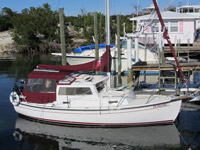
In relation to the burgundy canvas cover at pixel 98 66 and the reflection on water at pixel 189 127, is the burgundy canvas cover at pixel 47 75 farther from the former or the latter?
the reflection on water at pixel 189 127

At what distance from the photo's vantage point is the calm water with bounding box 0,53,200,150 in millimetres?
11961

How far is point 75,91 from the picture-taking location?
1391cm

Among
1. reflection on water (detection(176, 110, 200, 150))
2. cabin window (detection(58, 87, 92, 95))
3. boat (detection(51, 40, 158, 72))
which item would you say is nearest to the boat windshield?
cabin window (detection(58, 87, 92, 95))

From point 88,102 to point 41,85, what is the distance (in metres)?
3.01

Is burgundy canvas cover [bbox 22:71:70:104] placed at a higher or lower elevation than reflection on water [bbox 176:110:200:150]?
higher

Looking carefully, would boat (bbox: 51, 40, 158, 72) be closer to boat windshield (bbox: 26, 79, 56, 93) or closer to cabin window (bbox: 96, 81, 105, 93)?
cabin window (bbox: 96, 81, 105, 93)

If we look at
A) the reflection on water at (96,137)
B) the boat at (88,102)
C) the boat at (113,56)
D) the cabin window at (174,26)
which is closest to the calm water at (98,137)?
the reflection on water at (96,137)

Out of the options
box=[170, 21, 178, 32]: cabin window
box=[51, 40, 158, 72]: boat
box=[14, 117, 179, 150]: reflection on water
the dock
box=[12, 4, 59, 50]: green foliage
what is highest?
box=[12, 4, 59, 50]: green foliage

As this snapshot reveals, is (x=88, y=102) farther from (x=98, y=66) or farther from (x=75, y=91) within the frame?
(x=98, y=66)

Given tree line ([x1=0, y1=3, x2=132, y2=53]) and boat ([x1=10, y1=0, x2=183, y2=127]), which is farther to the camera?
tree line ([x1=0, y1=3, x2=132, y2=53])

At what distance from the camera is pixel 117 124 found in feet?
44.7

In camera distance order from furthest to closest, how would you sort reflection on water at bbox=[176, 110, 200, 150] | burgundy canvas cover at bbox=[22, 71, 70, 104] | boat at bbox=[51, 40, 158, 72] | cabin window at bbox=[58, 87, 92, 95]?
boat at bbox=[51, 40, 158, 72] → burgundy canvas cover at bbox=[22, 71, 70, 104] → cabin window at bbox=[58, 87, 92, 95] → reflection on water at bbox=[176, 110, 200, 150]

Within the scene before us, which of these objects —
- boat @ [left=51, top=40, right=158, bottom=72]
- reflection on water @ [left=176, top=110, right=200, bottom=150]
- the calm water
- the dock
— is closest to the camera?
the calm water

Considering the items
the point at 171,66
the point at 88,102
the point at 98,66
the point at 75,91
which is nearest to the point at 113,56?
the point at 171,66
